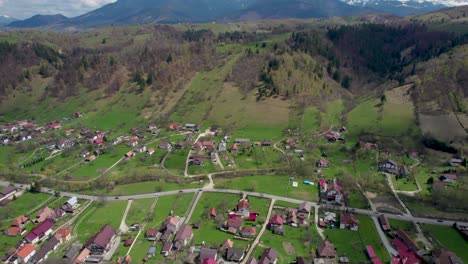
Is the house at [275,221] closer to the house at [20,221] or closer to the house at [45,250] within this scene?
the house at [45,250]

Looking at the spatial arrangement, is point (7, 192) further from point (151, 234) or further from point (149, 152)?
point (151, 234)

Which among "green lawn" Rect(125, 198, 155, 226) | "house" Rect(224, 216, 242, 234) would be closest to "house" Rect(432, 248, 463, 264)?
"house" Rect(224, 216, 242, 234)

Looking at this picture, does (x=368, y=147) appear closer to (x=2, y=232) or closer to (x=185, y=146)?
(x=185, y=146)

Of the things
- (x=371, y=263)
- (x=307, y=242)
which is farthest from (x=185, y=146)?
(x=371, y=263)

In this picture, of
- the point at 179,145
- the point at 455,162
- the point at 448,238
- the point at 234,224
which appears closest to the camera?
the point at 448,238

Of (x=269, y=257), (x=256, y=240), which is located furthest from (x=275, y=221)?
(x=269, y=257)

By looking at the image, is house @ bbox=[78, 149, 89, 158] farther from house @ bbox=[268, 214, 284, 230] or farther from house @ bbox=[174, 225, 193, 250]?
house @ bbox=[268, 214, 284, 230]
